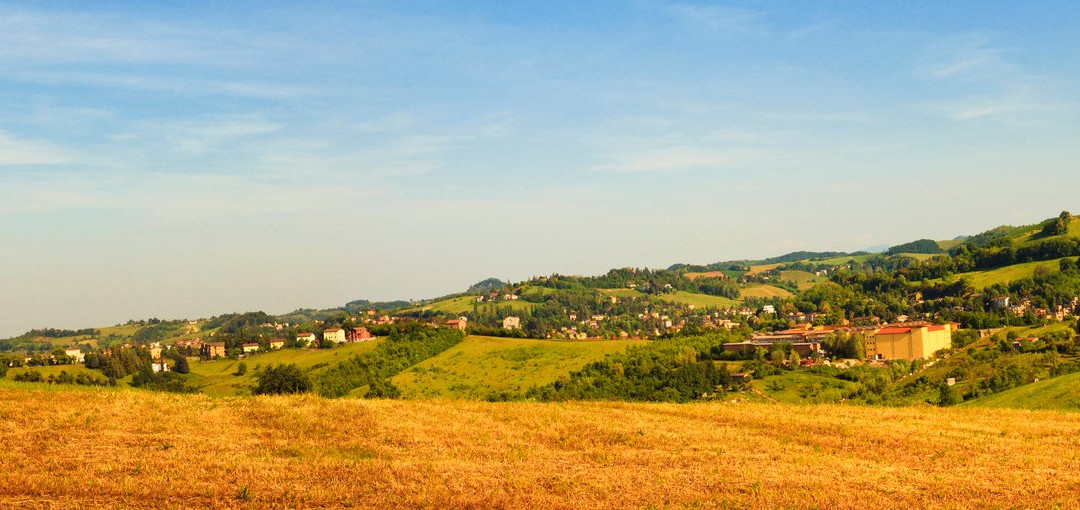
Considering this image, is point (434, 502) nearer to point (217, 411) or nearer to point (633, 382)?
point (217, 411)

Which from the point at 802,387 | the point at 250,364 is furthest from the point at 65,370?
the point at 802,387

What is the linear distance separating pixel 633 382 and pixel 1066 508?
256ft

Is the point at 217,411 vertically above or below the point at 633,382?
above

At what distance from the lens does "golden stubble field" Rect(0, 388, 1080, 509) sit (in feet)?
59.2

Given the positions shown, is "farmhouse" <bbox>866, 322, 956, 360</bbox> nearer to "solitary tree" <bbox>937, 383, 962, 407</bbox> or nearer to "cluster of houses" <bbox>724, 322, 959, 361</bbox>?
"cluster of houses" <bbox>724, 322, 959, 361</bbox>

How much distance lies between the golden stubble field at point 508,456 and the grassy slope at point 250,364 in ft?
308

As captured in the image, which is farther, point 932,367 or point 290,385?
point 932,367

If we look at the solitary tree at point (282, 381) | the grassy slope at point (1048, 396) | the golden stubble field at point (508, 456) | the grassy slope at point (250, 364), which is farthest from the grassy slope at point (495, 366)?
the golden stubble field at point (508, 456)

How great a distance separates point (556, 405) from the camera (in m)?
34.2

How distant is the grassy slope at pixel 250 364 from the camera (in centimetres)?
13490

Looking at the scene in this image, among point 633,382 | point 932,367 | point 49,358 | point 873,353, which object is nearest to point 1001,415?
point 633,382

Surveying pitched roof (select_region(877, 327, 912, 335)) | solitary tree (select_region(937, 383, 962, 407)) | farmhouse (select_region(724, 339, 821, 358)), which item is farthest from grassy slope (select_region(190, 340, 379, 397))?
pitched roof (select_region(877, 327, 912, 335))

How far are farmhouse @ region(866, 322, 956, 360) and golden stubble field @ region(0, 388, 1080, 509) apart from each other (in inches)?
4580

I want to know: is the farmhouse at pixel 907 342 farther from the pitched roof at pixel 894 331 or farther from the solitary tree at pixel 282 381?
the solitary tree at pixel 282 381
